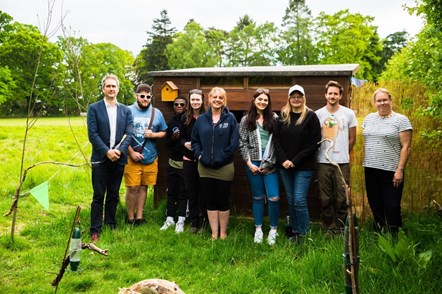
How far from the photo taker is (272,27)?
43719 millimetres

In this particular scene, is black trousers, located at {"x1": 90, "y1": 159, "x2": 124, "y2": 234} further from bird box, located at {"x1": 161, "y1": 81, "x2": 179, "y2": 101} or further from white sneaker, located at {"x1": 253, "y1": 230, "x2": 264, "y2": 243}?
white sneaker, located at {"x1": 253, "y1": 230, "x2": 264, "y2": 243}

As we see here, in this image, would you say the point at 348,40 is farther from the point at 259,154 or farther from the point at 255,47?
the point at 259,154

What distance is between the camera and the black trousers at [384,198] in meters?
4.21

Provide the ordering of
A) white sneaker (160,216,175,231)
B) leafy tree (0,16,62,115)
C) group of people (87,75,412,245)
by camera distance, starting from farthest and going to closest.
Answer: leafy tree (0,16,62,115), white sneaker (160,216,175,231), group of people (87,75,412,245)

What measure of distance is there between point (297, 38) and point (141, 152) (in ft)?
115

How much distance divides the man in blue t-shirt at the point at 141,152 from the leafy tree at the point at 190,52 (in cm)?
3615

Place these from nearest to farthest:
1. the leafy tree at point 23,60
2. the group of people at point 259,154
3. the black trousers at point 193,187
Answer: the group of people at point 259,154
the black trousers at point 193,187
the leafy tree at point 23,60

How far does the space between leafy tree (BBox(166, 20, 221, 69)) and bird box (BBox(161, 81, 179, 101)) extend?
116 ft

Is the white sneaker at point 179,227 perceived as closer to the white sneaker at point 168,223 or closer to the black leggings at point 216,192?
the white sneaker at point 168,223

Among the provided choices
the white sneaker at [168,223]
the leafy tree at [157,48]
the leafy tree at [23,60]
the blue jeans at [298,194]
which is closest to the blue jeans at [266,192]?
the blue jeans at [298,194]

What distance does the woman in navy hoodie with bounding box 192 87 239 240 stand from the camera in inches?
182

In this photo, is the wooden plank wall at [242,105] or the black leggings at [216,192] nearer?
the black leggings at [216,192]

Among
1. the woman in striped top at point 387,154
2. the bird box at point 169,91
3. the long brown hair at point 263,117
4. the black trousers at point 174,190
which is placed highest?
the bird box at point 169,91

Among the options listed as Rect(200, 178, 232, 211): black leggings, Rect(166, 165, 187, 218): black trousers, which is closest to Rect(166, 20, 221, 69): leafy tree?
Rect(166, 165, 187, 218): black trousers
